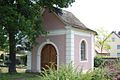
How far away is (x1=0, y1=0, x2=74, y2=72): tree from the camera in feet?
57.9

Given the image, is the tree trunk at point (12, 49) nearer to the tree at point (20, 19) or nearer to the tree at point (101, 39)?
the tree at point (20, 19)

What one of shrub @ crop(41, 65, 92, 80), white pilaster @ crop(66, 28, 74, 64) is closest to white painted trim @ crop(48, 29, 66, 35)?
white pilaster @ crop(66, 28, 74, 64)

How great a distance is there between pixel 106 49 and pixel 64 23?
5743 cm

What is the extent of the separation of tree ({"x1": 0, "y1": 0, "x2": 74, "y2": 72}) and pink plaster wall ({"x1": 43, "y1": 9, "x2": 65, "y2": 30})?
115 cm

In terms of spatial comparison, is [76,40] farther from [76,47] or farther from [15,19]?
→ [15,19]

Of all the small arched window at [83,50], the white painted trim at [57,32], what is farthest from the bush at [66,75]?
the small arched window at [83,50]

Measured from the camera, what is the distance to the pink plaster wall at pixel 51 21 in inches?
866

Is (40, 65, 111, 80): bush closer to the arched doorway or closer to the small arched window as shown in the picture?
the arched doorway

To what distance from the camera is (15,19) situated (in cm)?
1780

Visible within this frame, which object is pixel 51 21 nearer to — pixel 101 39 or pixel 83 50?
pixel 83 50

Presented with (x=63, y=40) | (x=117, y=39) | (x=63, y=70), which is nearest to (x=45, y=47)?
(x=63, y=40)

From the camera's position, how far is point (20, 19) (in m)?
17.8

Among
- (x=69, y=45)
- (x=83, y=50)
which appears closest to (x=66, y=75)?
(x=69, y=45)

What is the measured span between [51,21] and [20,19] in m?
5.27
